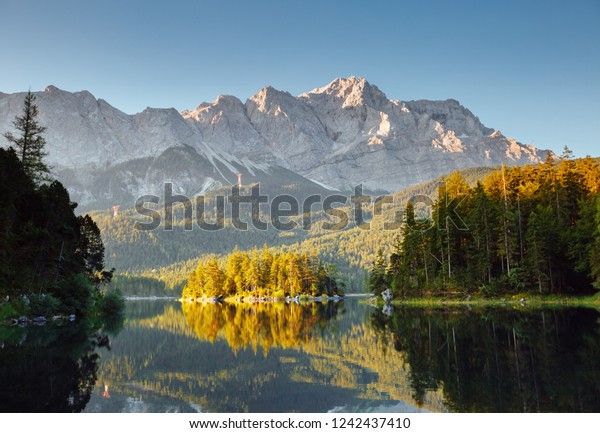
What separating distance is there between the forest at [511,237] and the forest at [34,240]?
4572cm

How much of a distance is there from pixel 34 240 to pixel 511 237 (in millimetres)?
54873

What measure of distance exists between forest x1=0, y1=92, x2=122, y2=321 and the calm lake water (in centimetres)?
1232

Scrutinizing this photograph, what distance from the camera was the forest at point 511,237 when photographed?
202ft

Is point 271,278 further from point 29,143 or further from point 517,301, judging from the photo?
point 29,143

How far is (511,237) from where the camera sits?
66188mm

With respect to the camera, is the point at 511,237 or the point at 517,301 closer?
the point at 517,301

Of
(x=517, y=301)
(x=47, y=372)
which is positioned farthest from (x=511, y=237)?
(x=47, y=372)

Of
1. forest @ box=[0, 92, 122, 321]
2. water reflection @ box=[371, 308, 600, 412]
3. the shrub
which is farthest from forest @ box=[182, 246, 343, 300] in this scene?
water reflection @ box=[371, 308, 600, 412]

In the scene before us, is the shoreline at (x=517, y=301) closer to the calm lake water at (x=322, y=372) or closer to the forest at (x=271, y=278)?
the calm lake water at (x=322, y=372)

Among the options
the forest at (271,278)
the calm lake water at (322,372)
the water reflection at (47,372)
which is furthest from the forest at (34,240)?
the forest at (271,278)

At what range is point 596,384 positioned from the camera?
1545 cm

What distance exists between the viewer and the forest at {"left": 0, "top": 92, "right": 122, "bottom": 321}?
41.7 metres

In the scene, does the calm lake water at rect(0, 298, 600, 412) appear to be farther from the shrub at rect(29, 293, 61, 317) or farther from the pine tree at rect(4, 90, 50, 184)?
the pine tree at rect(4, 90, 50, 184)
